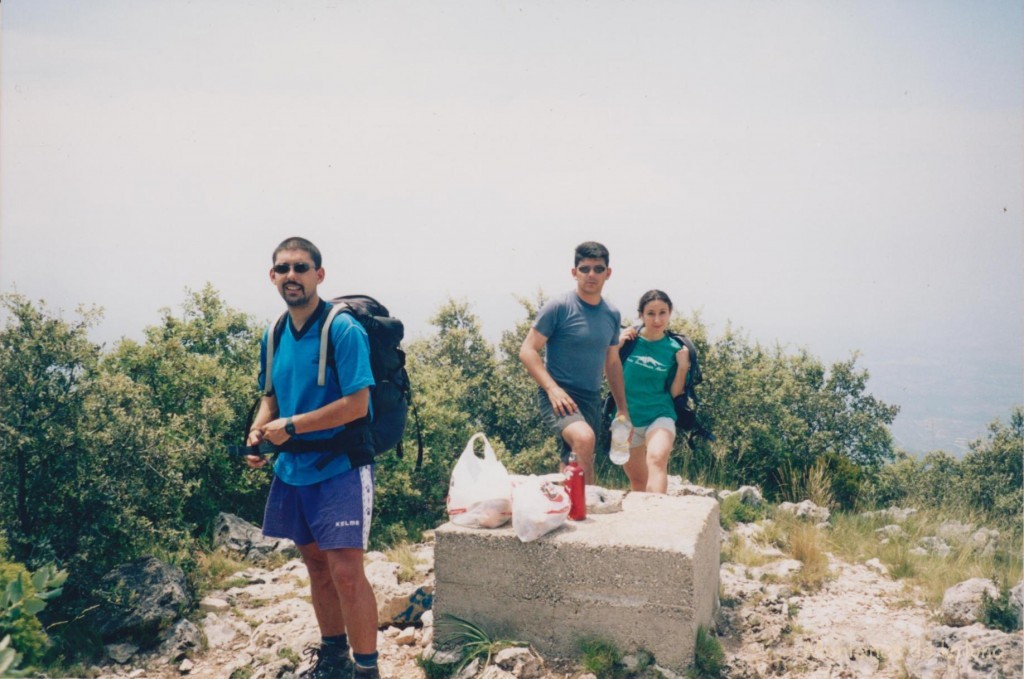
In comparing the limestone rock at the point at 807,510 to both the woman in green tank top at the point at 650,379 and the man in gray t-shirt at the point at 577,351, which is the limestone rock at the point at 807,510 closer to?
the woman in green tank top at the point at 650,379

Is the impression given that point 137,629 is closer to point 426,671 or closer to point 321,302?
point 426,671

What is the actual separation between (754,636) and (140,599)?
14.7ft

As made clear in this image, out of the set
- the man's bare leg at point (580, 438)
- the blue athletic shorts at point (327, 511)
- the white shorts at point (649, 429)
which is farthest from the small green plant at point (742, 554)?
the blue athletic shorts at point (327, 511)

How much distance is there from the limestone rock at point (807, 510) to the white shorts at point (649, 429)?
9.19 feet

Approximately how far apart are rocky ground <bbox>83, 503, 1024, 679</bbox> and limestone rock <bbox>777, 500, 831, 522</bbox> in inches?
58.0

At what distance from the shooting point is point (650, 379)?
20.9 ft

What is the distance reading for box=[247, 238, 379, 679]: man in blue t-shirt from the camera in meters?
4.13

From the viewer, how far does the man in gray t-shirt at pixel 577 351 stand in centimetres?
579

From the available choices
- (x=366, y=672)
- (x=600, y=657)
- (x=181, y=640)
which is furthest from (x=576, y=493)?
(x=181, y=640)

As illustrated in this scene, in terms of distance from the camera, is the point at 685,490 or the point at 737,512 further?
the point at 737,512

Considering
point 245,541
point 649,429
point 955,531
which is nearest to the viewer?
Answer: point 649,429

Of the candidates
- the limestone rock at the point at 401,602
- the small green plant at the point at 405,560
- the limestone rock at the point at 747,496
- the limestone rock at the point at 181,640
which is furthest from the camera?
the limestone rock at the point at 747,496

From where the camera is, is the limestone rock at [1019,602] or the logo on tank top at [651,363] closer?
the limestone rock at [1019,602]

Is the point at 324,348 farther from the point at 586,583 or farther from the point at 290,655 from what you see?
the point at 290,655
